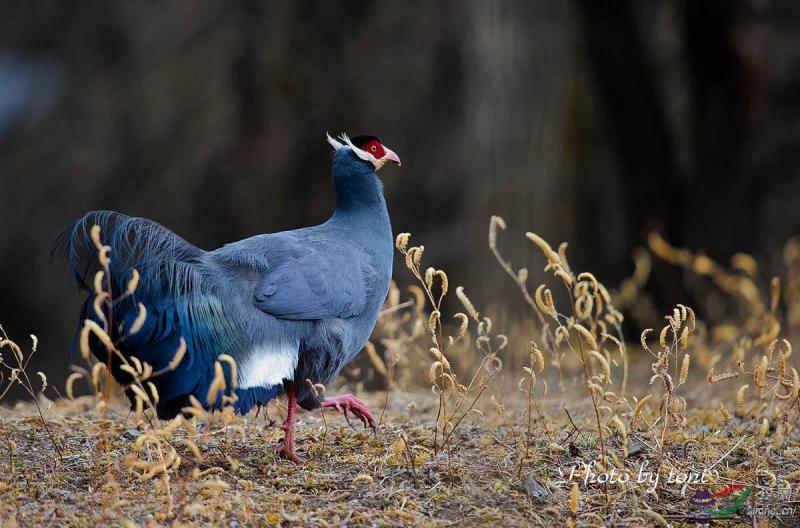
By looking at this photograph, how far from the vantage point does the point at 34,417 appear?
4.18m

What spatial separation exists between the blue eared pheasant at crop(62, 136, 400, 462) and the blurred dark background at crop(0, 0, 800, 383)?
288cm

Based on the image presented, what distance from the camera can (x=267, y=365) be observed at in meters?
3.80

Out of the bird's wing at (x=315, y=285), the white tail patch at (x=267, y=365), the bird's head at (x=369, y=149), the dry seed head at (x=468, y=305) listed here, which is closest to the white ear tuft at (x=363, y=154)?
the bird's head at (x=369, y=149)

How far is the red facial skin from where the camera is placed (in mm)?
4668

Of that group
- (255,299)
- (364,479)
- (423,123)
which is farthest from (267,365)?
(423,123)

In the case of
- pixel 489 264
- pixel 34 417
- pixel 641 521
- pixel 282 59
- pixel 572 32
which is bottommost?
pixel 34 417

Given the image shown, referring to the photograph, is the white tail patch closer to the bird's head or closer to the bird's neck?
the bird's neck

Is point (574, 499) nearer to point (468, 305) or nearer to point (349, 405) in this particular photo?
point (468, 305)

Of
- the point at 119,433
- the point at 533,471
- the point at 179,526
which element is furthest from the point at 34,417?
the point at 533,471

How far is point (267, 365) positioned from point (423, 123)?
5109mm

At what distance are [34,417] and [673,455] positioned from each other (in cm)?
279

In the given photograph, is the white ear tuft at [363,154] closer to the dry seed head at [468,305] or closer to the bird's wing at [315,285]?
the bird's wing at [315,285]

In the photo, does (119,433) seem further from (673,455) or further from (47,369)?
(47,369)

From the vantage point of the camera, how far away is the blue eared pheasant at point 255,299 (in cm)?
352
